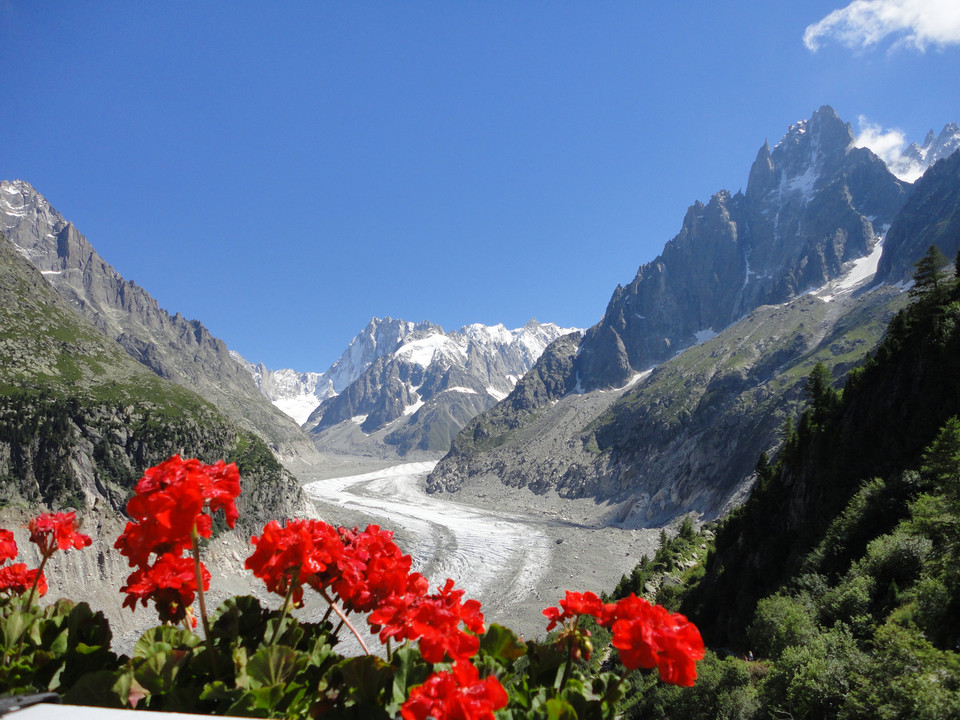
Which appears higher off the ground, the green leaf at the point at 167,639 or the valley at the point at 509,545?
the green leaf at the point at 167,639

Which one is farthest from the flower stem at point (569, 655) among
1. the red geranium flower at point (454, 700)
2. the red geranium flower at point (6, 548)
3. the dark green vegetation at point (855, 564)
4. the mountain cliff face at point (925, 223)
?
the mountain cliff face at point (925, 223)

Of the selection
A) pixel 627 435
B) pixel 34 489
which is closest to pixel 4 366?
pixel 34 489

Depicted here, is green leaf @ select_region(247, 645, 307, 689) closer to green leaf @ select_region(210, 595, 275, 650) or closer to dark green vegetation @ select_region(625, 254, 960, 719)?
green leaf @ select_region(210, 595, 275, 650)

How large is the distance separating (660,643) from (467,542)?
90245 millimetres

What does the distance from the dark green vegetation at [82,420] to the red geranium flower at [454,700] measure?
7053cm

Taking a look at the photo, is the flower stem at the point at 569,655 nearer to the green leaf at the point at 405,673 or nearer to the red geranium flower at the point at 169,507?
the green leaf at the point at 405,673

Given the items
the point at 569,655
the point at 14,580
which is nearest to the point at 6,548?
the point at 14,580

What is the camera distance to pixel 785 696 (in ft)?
36.1

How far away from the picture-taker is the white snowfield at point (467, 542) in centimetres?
6166

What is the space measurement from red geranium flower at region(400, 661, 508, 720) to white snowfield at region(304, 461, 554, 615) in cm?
5757

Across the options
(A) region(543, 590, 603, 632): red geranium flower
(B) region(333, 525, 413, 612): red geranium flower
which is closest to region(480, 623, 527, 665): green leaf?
(A) region(543, 590, 603, 632): red geranium flower

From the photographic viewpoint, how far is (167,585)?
2590 millimetres

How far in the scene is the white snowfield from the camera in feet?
202

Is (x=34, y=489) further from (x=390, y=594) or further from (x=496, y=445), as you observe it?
(x=496, y=445)
